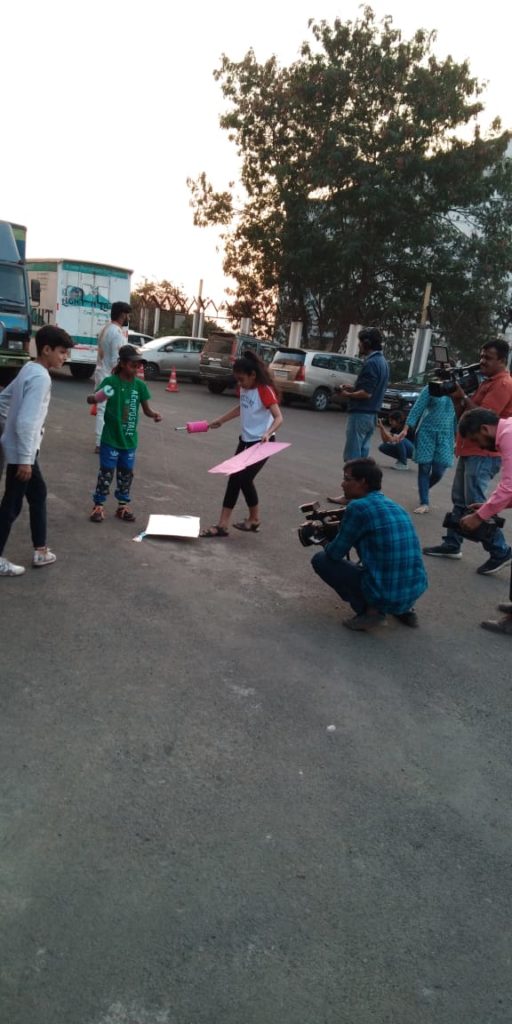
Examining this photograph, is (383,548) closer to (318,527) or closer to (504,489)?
(318,527)

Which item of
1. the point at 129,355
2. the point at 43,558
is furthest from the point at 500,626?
the point at 129,355

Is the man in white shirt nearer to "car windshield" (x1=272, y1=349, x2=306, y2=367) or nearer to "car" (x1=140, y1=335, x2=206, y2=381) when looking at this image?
"car windshield" (x1=272, y1=349, x2=306, y2=367)

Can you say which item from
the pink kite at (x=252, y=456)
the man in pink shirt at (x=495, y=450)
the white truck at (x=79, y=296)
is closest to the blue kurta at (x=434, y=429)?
the pink kite at (x=252, y=456)

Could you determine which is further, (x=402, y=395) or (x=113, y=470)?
(x=402, y=395)

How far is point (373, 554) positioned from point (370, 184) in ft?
70.4

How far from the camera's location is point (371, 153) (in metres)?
23.8

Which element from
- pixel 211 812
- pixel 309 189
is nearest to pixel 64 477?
pixel 211 812

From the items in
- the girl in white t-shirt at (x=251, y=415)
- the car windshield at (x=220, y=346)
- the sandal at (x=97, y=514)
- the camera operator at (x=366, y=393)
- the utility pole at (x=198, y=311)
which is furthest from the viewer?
the utility pole at (x=198, y=311)

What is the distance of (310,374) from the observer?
21.0 metres

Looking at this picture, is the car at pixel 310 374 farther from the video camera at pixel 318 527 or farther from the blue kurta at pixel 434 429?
the video camera at pixel 318 527

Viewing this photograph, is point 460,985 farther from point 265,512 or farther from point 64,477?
point 64,477

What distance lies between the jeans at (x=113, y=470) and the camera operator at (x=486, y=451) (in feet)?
9.05

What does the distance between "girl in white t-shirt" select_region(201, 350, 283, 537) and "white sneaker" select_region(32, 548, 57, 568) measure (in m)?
1.60

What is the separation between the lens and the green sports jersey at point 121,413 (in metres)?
6.41
